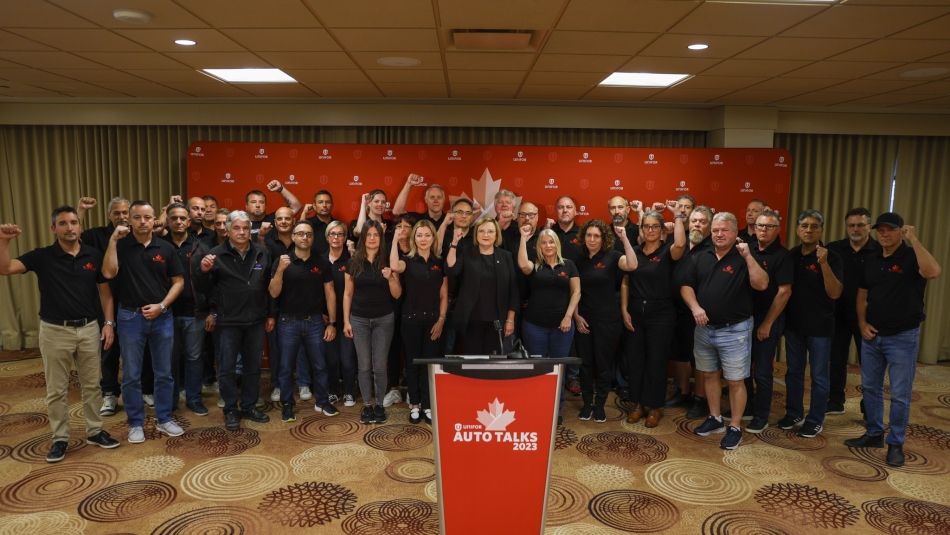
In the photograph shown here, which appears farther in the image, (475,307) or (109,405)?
(109,405)

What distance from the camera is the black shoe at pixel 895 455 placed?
3.85 m

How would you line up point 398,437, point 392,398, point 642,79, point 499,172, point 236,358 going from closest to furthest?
point 398,437
point 236,358
point 392,398
point 642,79
point 499,172

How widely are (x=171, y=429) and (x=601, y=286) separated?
3345 millimetres

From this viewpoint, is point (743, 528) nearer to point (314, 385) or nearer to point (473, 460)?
point (473, 460)

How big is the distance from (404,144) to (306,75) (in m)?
1.36

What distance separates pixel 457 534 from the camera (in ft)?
7.24

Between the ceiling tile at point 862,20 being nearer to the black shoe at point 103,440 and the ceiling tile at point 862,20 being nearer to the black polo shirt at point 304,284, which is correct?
the black polo shirt at point 304,284

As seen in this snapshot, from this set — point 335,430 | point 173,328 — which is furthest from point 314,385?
point 173,328

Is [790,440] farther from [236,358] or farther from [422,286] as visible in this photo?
[236,358]

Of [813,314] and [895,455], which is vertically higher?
[813,314]

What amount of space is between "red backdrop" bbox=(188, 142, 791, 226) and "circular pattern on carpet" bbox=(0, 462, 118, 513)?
9.90ft

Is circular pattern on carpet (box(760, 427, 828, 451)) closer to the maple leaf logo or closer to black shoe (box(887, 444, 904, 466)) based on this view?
black shoe (box(887, 444, 904, 466))

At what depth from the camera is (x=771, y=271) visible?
417 centimetres

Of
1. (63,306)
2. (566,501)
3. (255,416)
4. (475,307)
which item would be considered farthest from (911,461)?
(63,306)
